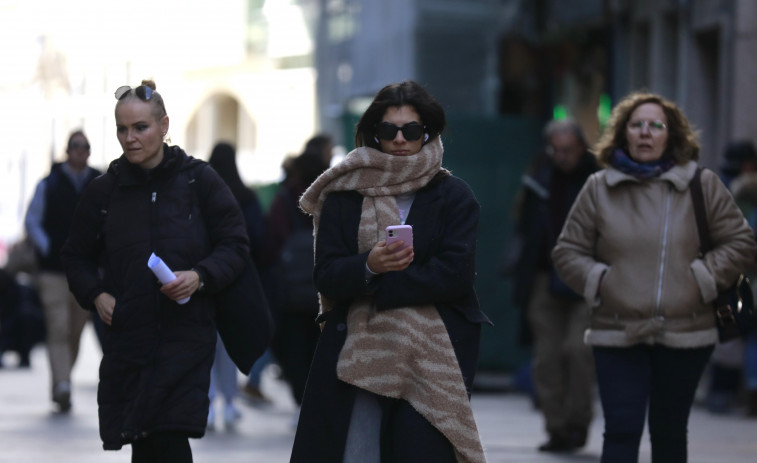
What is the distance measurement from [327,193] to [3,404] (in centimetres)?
810

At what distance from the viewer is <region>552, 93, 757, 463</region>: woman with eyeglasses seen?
22.4ft

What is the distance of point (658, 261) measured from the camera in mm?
6871

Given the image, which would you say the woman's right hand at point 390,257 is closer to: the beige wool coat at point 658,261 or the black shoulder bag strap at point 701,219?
the beige wool coat at point 658,261

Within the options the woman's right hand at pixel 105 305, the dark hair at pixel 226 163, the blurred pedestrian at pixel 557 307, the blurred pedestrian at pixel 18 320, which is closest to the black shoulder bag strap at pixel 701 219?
the woman's right hand at pixel 105 305

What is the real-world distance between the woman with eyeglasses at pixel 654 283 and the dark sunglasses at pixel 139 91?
6.52 feet

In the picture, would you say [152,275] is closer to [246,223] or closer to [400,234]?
[400,234]

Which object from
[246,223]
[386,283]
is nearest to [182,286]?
[386,283]

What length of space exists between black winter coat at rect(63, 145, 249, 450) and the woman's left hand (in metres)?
0.08

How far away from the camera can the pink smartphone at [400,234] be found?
539 cm

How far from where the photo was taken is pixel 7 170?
60312 mm

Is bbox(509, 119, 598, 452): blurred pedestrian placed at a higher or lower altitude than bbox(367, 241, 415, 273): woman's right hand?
lower

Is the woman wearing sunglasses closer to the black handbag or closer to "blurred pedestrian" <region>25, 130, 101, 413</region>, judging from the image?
the black handbag

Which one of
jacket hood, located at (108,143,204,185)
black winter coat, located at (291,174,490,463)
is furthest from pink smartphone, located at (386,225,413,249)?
jacket hood, located at (108,143,204,185)

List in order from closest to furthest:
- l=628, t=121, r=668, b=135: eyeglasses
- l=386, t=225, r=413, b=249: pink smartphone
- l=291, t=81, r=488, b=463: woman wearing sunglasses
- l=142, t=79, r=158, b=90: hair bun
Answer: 1. l=386, t=225, r=413, b=249: pink smartphone
2. l=291, t=81, r=488, b=463: woman wearing sunglasses
3. l=142, t=79, r=158, b=90: hair bun
4. l=628, t=121, r=668, b=135: eyeglasses
